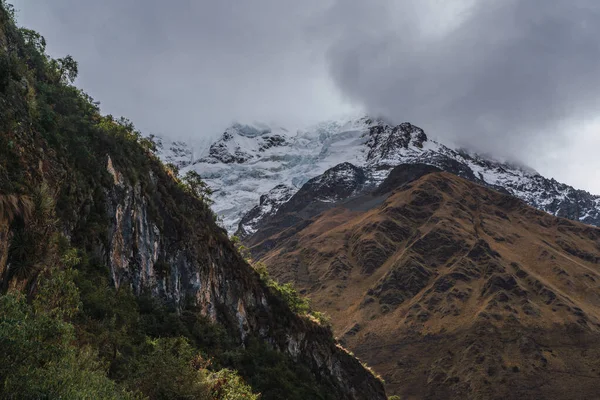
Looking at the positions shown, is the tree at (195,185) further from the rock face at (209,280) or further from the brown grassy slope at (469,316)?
the brown grassy slope at (469,316)

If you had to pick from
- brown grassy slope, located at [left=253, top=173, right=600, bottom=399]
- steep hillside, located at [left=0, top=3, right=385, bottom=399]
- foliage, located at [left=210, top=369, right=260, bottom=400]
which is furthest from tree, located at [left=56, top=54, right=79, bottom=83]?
brown grassy slope, located at [left=253, top=173, right=600, bottom=399]

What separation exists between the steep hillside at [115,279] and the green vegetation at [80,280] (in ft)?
0.27

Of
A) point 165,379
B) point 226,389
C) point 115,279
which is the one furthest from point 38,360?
point 115,279

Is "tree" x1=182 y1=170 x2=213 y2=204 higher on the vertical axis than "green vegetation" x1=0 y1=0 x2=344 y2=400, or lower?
higher

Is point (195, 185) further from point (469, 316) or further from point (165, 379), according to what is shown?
point (469, 316)

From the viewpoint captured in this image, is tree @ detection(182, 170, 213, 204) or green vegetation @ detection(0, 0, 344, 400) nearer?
green vegetation @ detection(0, 0, 344, 400)

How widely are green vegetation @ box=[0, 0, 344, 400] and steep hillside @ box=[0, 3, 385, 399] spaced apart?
0.27 ft

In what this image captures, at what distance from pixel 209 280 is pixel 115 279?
15.5m

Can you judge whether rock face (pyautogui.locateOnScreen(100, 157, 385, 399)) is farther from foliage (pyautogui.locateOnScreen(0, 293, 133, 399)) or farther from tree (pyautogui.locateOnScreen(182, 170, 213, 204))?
foliage (pyautogui.locateOnScreen(0, 293, 133, 399))

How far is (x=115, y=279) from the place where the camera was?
36.9 m

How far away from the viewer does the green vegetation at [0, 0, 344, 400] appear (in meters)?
16.2

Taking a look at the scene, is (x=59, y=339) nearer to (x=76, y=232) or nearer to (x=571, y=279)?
(x=76, y=232)

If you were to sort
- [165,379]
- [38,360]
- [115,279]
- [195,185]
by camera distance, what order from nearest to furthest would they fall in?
[38,360] < [165,379] < [115,279] < [195,185]

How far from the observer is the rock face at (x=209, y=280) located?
40.1 m
